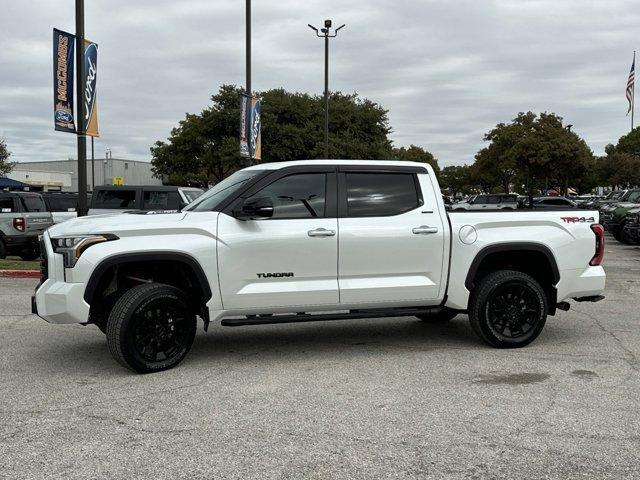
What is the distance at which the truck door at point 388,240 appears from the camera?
5.94 metres

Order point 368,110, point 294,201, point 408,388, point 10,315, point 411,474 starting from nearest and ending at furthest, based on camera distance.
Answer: point 411,474 < point 408,388 < point 294,201 < point 10,315 < point 368,110

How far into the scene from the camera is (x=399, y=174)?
633 cm

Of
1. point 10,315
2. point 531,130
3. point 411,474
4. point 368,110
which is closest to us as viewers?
point 411,474

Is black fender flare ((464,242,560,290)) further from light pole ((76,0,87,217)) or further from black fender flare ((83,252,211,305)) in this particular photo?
light pole ((76,0,87,217))

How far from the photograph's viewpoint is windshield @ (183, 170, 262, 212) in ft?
19.6

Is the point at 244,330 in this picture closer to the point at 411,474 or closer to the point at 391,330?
the point at 391,330

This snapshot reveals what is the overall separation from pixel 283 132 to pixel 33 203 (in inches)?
919

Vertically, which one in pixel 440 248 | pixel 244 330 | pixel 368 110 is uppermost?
pixel 368 110

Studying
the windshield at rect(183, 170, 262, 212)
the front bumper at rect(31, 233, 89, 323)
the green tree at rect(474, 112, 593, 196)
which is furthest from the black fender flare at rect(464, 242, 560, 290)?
the green tree at rect(474, 112, 593, 196)

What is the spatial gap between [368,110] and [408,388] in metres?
39.1

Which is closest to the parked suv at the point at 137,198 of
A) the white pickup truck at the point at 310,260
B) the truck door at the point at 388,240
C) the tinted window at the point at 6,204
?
the tinted window at the point at 6,204

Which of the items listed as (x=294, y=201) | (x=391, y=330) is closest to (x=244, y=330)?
(x=391, y=330)

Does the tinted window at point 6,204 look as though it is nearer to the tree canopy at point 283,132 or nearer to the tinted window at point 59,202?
the tinted window at point 59,202

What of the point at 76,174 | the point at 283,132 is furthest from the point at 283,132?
the point at 76,174
